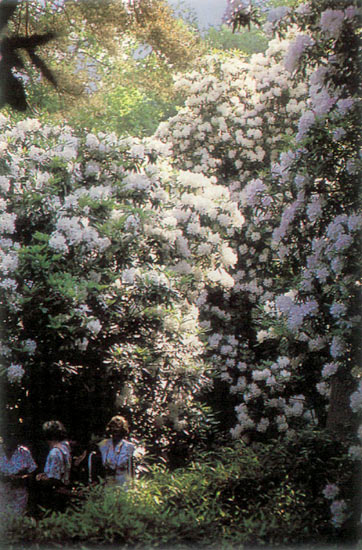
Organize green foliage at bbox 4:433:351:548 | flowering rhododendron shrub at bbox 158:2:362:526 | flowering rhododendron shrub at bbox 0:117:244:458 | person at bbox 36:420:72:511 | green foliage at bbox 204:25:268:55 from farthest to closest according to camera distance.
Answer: green foliage at bbox 204:25:268:55 → flowering rhododendron shrub at bbox 0:117:244:458 → person at bbox 36:420:72:511 → flowering rhododendron shrub at bbox 158:2:362:526 → green foliage at bbox 4:433:351:548

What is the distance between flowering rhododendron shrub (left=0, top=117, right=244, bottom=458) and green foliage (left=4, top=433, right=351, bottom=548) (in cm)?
135

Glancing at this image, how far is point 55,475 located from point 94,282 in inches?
61.6

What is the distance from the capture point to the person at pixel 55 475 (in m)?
5.20

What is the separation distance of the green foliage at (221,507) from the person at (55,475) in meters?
0.33

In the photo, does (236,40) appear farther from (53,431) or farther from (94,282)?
(53,431)

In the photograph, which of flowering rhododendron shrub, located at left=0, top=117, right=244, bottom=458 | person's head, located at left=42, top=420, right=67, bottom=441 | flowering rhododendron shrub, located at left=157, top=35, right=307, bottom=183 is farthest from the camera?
flowering rhododendron shrub, located at left=157, top=35, right=307, bottom=183

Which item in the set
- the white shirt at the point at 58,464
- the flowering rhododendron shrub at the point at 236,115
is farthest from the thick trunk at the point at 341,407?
the flowering rhododendron shrub at the point at 236,115

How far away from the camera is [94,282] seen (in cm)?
A: 600

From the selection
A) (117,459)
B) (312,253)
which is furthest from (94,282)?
(312,253)

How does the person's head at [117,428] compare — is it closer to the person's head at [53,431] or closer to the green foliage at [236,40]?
the person's head at [53,431]

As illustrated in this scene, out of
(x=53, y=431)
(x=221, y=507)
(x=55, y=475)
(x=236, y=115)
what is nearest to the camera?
(x=221, y=507)

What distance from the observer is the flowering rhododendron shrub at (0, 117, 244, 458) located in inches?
229

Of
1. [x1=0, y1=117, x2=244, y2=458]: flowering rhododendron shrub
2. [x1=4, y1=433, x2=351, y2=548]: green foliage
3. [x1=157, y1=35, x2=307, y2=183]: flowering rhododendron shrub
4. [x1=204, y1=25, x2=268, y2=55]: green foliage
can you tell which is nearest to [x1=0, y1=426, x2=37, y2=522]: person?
[x1=0, y1=117, x2=244, y2=458]: flowering rhododendron shrub

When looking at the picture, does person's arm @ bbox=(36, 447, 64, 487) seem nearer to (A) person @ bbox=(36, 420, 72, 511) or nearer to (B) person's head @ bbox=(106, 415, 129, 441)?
(A) person @ bbox=(36, 420, 72, 511)
